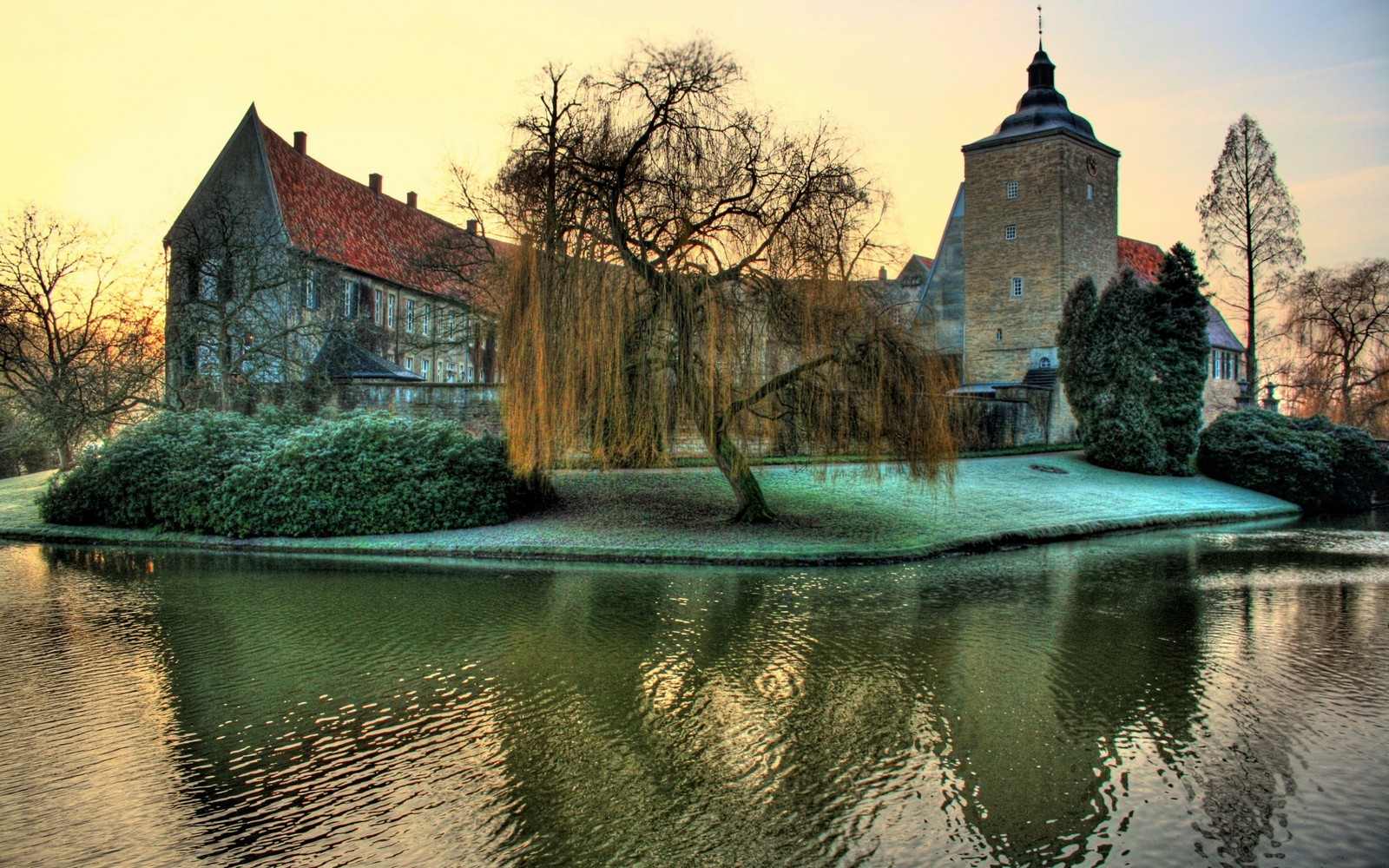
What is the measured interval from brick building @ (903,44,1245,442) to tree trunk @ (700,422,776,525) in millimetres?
20508

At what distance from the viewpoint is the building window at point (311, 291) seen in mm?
26469

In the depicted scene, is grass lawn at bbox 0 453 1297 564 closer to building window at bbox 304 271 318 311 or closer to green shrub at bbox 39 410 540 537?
green shrub at bbox 39 410 540 537

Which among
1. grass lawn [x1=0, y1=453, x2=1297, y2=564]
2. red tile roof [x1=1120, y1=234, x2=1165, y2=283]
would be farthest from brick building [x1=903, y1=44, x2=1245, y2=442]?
grass lawn [x1=0, y1=453, x2=1297, y2=564]

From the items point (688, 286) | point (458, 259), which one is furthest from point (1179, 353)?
point (458, 259)

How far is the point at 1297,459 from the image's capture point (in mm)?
25203

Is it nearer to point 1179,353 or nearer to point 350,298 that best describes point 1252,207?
point 1179,353

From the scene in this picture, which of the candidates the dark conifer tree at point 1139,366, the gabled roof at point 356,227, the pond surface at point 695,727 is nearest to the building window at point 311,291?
the gabled roof at point 356,227

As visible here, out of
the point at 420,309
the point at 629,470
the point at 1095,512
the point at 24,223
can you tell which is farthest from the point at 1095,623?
the point at 420,309

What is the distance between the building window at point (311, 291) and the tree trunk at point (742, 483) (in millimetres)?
15509

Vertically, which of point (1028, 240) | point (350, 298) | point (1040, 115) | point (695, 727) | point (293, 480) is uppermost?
point (1040, 115)

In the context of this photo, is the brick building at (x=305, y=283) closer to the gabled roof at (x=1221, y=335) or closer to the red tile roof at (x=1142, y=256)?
the red tile roof at (x=1142, y=256)

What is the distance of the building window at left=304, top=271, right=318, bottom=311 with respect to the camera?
2647cm

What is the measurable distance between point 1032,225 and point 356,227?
2571 centimetres

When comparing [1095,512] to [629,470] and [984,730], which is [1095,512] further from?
[984,730]
